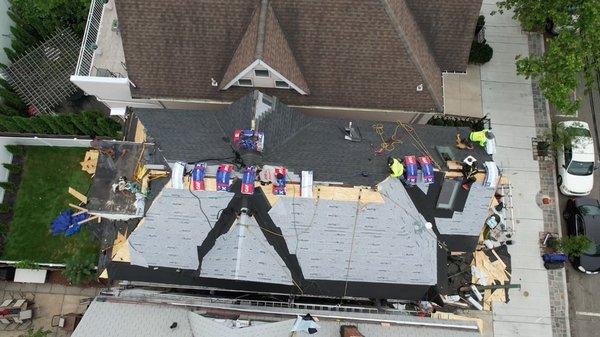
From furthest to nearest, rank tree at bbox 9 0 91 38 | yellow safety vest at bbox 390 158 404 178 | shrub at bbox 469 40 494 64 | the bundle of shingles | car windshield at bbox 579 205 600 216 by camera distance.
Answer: shrub at bbox 469 40 494 64
tree at bbox 9 0 91 38
car windshield at bbox 579 205 600 216
the bundle of shingles
yellow safety vest at bbox 390 158 404 178

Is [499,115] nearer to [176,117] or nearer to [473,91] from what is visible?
[473,91]

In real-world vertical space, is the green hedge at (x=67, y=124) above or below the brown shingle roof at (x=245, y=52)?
below

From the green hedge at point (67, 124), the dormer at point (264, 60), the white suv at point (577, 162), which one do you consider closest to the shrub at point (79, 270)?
the green hedge at point (67, 124)

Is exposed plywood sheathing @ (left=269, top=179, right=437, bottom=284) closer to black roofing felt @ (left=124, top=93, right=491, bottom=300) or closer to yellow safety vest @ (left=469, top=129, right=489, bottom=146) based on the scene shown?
black roofing felt @ (left=124, top=93, right=491, bottom=300)

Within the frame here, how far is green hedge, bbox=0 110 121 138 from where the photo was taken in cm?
3061

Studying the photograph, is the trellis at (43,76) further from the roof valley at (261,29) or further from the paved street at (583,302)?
the paved street at (583,302)

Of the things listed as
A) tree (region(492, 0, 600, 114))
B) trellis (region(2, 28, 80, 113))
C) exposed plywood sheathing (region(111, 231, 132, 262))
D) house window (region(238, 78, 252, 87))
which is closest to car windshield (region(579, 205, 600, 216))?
tree (region(492, 0, 600, 114))

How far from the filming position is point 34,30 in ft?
113

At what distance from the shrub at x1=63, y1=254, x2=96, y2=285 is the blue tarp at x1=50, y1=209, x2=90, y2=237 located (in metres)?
2.12

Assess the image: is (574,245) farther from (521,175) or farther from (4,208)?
(4,208)

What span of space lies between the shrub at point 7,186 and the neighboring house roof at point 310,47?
12.1 metres

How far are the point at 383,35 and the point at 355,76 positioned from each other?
2849 millimetres

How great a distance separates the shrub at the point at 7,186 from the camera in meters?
30.8

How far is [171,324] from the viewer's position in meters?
22.6
